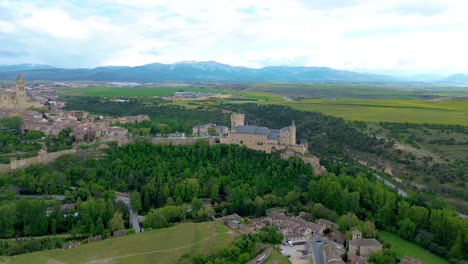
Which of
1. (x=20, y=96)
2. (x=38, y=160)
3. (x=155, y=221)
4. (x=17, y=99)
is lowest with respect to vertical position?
(x=155, y=221)

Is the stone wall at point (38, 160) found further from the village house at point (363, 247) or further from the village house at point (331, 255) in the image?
the village house at point (363, 247)

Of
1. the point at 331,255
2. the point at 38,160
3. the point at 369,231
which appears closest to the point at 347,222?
the point at 369,231

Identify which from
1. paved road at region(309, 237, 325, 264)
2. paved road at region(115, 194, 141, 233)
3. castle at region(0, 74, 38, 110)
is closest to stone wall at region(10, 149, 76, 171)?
paved road at region(115, 194, 141, 233)

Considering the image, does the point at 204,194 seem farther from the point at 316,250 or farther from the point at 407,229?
the point at 407,229

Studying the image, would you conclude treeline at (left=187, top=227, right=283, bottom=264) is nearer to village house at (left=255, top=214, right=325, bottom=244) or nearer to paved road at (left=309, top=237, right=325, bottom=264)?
village house at (left=255, top=214, right=325, bottom=244)

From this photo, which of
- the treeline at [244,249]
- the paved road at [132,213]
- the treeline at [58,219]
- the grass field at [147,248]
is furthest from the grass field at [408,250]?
the treeline at [58,219]

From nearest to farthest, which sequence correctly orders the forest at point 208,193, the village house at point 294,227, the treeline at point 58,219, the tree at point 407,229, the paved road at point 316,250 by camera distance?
the paved road at point 316,250
the village house at point 294,227
the treeline at point 58,219
the tree at point 407,229
the forest at point 208,193
